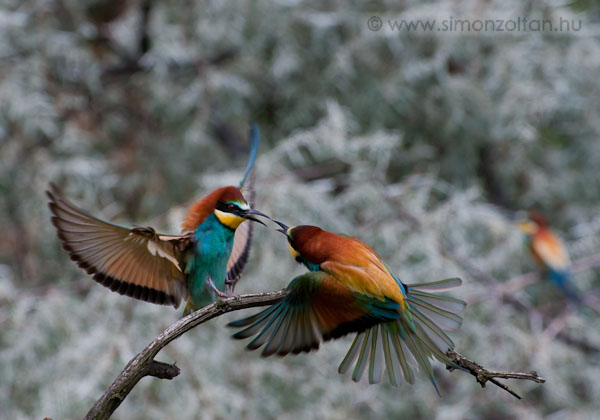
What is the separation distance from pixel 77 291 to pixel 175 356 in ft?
2.19

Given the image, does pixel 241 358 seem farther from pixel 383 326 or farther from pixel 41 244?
pixel 383 326

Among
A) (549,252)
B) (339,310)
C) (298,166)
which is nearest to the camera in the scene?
(339,310)

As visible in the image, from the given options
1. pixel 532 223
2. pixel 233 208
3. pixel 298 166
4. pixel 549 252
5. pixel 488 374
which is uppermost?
pixel 298 166

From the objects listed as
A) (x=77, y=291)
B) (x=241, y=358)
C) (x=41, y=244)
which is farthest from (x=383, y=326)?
(x=41, y=244)

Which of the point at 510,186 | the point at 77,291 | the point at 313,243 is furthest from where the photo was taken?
the point at 510,186

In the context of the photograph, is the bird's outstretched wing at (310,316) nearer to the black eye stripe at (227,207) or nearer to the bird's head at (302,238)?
the bird's head at (302,238)

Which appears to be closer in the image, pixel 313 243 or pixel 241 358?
pixel 313 243

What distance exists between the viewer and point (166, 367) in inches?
30.0


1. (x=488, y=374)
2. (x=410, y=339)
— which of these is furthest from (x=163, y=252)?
(x=488, y=374)

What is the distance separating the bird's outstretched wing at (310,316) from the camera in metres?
0.89

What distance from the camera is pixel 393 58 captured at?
3.74 m

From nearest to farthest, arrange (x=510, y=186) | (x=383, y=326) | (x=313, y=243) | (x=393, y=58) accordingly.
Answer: (x=313, y=243)
(x=383, y=326)
(x=393, y=58)
(x=510, y=186)

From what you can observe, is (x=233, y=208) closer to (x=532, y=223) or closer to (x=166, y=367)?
(x=166, y=367)

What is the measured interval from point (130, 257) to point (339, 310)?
416 mm
